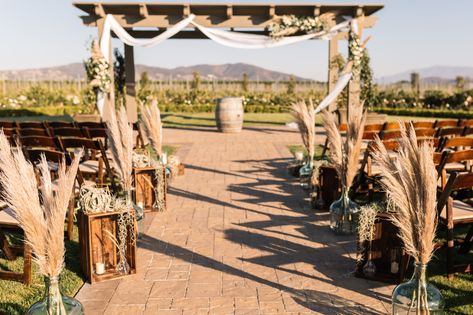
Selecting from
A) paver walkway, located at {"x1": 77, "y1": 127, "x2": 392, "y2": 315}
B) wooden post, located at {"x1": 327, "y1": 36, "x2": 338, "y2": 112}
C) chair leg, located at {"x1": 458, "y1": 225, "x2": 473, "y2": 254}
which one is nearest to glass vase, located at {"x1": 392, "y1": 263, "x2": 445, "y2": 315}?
paver walkway, located at {"x1": 77, "y1": 127, "x2": 392, "y2": 315}

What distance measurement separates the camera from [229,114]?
13789 mm

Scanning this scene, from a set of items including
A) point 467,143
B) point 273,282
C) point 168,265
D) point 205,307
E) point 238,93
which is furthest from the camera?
point 238,93

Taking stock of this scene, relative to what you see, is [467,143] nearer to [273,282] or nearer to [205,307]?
[273,282]

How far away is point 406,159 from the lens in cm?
267

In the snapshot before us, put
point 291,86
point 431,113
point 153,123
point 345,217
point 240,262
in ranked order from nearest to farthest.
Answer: point 240,262 < point 345,217 < point 153,123 < point 431,113 < point 291,86

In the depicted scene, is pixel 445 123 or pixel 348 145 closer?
pixel 348 145

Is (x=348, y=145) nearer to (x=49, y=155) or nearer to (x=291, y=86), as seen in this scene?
(x=49, y=155)

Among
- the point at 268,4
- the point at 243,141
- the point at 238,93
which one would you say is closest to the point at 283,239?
the point at 243,141

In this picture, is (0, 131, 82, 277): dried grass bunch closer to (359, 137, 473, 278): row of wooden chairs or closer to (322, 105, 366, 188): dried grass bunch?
(359, 137, 473, 278): row of wooden chairs

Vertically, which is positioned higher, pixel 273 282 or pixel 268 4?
pixel 268 4

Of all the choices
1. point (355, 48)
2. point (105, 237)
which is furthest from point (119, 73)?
point (105, 237)

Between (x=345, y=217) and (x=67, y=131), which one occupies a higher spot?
(x=67, y=131)

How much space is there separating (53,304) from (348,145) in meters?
3.02

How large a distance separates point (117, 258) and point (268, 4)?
951 cm
